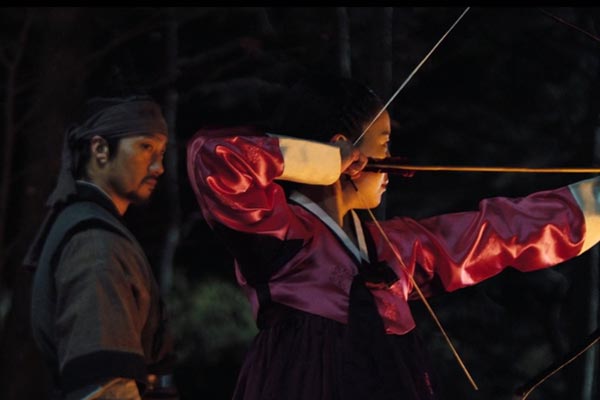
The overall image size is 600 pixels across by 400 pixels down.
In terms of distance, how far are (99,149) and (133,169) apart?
12cm

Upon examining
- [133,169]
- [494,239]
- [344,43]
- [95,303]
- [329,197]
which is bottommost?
[95,303]

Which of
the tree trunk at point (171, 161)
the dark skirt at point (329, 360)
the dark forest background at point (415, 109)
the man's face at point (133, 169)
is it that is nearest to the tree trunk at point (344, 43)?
the dark forest background at point (415, 109)

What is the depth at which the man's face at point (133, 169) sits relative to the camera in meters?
3.72

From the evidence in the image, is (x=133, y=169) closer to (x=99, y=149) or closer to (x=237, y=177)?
(x=99, y=149)

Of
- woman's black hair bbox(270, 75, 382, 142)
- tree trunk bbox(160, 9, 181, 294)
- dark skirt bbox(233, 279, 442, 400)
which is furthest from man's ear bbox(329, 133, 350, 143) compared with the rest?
tree trunk bbox(160, 9, 181, 294)

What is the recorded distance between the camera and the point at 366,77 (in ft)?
17.9

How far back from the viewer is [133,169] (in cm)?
373

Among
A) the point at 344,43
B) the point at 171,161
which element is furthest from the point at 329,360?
the point at 171,161

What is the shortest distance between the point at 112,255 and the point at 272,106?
14.8ft

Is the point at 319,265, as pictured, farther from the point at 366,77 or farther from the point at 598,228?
the point at 366,77

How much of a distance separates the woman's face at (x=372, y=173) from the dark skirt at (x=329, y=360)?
0.37 m

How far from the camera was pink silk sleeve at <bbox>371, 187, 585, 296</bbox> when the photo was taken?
3971 mm

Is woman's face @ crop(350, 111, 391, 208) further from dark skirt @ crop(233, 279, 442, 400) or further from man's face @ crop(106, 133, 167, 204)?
man's face @ crop(106, 133, 167, 204)

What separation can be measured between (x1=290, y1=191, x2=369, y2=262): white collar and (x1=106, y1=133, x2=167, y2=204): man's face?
0.48m
